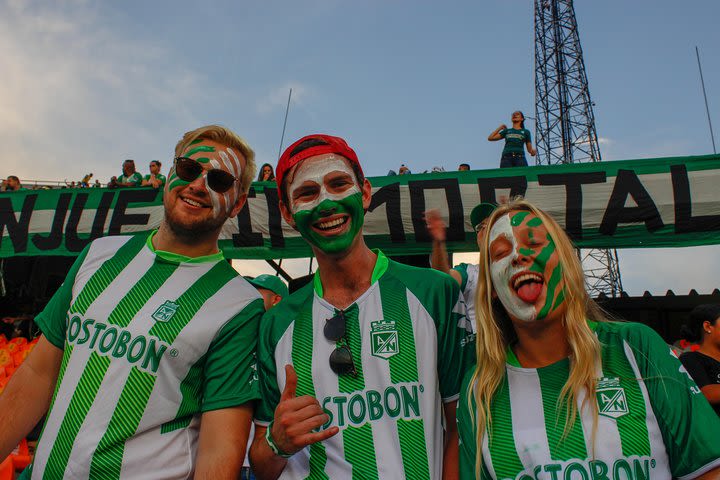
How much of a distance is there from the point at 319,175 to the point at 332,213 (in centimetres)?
18

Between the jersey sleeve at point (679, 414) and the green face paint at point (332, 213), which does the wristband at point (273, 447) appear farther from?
the jersey sleeve at point (679, 414)

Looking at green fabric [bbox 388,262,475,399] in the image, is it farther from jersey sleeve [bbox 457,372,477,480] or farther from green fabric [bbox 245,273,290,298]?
green fabric [bbox 245,273,290,298]

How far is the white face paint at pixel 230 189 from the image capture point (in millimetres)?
2154

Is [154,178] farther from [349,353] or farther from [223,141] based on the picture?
[349,353]

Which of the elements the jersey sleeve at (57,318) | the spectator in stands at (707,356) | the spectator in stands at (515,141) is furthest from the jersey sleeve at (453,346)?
the spectator in stands at (515,141)

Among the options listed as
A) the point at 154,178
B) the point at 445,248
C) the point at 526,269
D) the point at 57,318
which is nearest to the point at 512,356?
the point at 526,269

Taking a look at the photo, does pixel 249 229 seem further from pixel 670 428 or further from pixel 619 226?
pixel 670 428

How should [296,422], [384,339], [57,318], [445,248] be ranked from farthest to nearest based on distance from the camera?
[445,248] → [57,318] → [384,339] → [296,422]

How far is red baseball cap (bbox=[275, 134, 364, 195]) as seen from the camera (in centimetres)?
212

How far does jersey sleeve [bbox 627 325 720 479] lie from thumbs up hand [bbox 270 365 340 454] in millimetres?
975

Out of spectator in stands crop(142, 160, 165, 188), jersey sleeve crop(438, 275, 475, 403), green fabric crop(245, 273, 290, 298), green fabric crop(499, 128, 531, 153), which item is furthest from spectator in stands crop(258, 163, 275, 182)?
jersey sleeve crop(438, 275, 475, 403)

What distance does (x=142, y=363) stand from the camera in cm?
186

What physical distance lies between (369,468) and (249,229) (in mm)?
5112

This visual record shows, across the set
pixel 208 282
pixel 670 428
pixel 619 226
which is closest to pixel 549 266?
pixel 670 428
